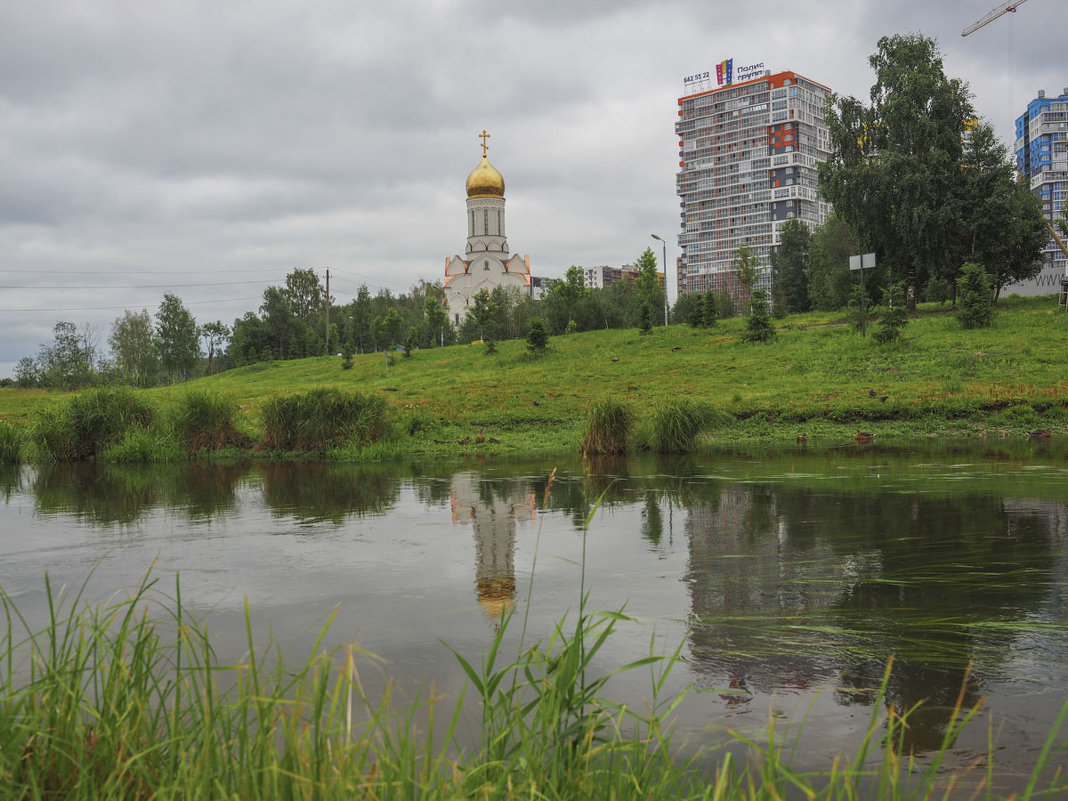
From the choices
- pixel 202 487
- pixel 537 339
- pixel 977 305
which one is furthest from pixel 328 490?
pixel 537 339

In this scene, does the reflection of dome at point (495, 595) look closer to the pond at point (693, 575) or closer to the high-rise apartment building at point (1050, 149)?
the pond at point (693, 575)

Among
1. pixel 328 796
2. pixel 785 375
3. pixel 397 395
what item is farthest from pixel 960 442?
pixel 397 395

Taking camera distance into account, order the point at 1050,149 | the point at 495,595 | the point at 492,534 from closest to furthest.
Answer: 1. the point at 495,595
2. the point at 492,534
3. the point at 1050,149

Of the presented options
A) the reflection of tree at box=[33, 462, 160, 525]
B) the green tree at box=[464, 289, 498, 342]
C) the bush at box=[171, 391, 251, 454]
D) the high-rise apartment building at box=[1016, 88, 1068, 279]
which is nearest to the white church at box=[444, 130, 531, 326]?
the green tree at box=[464, 289, 498, 342]

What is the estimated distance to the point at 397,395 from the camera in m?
30.1

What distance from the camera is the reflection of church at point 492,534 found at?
5.44m

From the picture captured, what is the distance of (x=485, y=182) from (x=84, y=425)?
230 ft

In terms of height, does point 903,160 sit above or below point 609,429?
above

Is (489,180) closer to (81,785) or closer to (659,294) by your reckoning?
(659,294)

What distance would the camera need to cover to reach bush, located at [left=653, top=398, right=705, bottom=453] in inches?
630

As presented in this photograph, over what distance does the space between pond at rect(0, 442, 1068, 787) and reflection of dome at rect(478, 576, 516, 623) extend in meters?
0.03

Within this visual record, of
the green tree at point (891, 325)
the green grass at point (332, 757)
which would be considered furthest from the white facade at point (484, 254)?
the green grass at point (332, 757)

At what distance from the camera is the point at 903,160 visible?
37.9m

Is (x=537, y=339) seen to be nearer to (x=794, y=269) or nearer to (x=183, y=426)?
(x=183, y=426)
